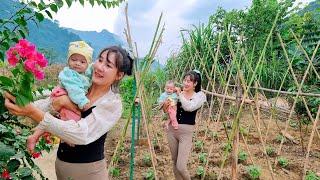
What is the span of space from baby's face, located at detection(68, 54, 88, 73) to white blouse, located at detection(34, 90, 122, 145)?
21 cm

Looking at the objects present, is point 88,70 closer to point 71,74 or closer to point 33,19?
point 71,74

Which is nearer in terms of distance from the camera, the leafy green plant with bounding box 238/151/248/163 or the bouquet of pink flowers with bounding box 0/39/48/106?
the bouquet of pink flowers with bounding box 0/39/48/106

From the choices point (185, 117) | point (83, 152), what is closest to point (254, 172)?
point (185, 117)

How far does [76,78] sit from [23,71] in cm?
78

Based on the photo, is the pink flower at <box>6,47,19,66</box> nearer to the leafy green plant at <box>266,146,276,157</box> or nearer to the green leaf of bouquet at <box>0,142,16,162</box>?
the green leaf of bouquet at <box>0,142,16,162</box>

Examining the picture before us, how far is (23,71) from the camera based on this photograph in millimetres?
1285

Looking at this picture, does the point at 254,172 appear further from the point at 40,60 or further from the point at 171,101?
the point at 40,60

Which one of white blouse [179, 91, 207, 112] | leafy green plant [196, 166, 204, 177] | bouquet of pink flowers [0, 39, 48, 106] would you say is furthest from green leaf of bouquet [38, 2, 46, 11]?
leafy green plant [196, 166, 204, 177]

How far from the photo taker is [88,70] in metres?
2.13

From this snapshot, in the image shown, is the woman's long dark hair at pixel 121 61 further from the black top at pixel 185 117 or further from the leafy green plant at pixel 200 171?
the leafy green plant at pixel 200 171

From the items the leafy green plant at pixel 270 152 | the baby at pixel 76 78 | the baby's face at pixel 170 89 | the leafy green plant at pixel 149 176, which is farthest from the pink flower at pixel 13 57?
the leafy green plant at pixel 270 152

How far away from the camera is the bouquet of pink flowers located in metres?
1.26

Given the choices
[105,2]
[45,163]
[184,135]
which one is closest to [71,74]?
[105,2]

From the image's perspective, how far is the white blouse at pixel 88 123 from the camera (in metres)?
1.72
